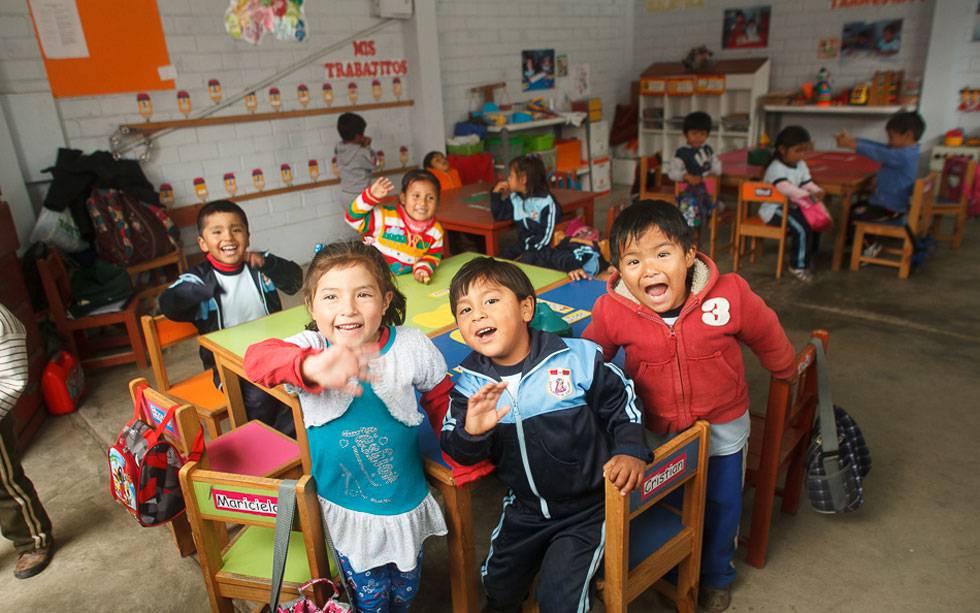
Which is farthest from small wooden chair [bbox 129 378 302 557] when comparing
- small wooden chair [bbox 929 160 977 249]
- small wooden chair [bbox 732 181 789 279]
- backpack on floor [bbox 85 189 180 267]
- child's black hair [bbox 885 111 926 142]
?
small wooden chair [bbox 929 160 977 249]

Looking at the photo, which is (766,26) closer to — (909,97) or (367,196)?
(909,97)

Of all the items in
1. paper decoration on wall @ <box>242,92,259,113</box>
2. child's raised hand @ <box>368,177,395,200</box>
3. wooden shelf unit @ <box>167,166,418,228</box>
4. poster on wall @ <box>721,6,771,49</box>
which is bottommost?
wooden shelf unit @ <box>167,166,418,228</box>

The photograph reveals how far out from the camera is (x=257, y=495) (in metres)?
1.49

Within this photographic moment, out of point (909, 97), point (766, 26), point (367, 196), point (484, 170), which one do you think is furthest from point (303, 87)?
point (909, 97)

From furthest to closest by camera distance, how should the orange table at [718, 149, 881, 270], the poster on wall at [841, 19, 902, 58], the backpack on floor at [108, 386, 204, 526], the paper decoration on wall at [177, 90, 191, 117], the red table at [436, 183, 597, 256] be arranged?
the poster on wall at [841, 19, 902, 58]
the paper decoration on wall at [177, 90, 191, 117]
the orange table at [718, 149, 881, 270]
the red table at [436, 183, 597, 256]
the backpack on floor at [108, 386, 204, 526]

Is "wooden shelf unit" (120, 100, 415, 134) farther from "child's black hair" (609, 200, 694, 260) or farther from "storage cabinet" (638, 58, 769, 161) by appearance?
"child's black hair" (609, 200, 694, 260)

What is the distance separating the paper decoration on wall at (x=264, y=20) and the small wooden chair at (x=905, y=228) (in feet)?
15.5

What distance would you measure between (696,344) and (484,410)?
24.9 inches

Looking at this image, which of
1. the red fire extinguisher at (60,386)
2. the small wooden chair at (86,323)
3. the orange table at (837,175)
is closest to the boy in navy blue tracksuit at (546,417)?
the red fire extinguisher at (60,386)

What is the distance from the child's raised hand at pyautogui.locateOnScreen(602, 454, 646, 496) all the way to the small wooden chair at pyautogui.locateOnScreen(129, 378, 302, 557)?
3.36 feet

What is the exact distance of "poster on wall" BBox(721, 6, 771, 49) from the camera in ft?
25.8

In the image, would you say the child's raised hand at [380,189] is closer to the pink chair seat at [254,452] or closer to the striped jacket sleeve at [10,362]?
the pink chair seat at [254,452]

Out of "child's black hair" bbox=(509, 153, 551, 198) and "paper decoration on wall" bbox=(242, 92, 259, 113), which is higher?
"paper decoration on wall" bbox=(242, 92, 259, 113)

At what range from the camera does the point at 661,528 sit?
178cm
